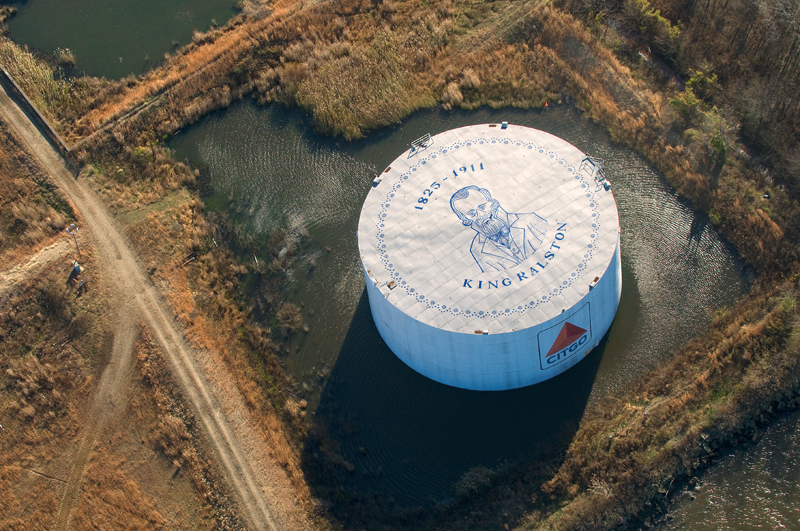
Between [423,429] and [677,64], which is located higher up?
[677,64]

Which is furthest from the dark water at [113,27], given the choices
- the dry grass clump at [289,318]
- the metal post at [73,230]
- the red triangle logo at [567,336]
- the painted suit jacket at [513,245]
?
the red triangle logo at [567,336]

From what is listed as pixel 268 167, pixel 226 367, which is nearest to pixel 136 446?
pixel 226 367

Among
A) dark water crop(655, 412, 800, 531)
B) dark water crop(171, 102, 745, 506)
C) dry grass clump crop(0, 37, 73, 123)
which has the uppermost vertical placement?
dry grass clump crop(0, 37, 73, 123)

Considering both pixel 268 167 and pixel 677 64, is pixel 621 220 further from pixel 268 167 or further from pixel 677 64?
pixel 268 167

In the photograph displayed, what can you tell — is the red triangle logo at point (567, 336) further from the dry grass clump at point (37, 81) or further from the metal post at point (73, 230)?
the dry grass clump at point (37, 81)

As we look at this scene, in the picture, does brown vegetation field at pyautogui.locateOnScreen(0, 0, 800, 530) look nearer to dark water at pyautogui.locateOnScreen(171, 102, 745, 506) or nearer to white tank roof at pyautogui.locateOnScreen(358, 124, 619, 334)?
dark water at pyautogui.locateOnScreen(171, 102, 745, 506)

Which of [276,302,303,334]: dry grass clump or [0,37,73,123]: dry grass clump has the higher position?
[0,37,73,123]: dry grass clump

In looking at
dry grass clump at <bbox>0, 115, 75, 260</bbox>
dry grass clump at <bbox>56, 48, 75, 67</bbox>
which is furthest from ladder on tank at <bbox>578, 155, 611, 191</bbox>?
dry grass clump at <bbox>56, 48, 75, 67</bbox>
